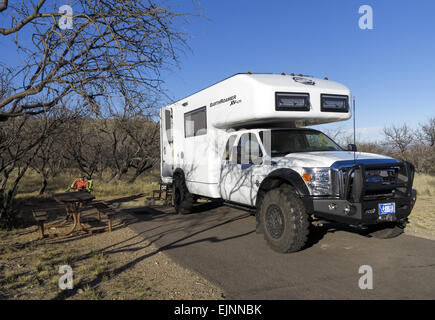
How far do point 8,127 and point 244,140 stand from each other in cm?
605

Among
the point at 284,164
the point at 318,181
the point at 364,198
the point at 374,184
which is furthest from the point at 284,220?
the point at 374,184

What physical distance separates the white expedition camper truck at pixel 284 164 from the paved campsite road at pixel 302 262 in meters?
0.42

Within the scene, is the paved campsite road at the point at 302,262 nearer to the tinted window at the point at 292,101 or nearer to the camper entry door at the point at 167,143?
the tinted window at the point at 292,101

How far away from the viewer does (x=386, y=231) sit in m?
6.22

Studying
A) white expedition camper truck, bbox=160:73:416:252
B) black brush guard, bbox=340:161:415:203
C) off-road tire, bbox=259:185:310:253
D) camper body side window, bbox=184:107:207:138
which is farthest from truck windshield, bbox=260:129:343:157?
camper body side window, bbox=184:107:207:138

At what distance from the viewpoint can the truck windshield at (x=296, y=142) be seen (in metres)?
6.43

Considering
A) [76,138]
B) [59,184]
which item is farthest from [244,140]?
[59,184]

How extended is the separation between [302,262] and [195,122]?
4878 millimetres

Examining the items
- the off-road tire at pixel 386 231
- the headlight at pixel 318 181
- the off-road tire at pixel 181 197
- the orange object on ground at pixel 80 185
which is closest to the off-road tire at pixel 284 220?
the headlight at pixel 318 181

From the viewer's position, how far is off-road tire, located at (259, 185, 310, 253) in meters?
5.25

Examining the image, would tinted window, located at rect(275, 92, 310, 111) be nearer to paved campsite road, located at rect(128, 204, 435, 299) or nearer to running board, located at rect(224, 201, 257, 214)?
running board, located at rect(224, 201, 257, 214)

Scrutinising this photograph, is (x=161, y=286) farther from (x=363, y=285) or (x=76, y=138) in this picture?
(x=76, y=138)

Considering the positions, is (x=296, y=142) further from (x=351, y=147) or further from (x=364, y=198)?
(x=364, y=198)

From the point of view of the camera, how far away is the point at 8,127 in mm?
8594
